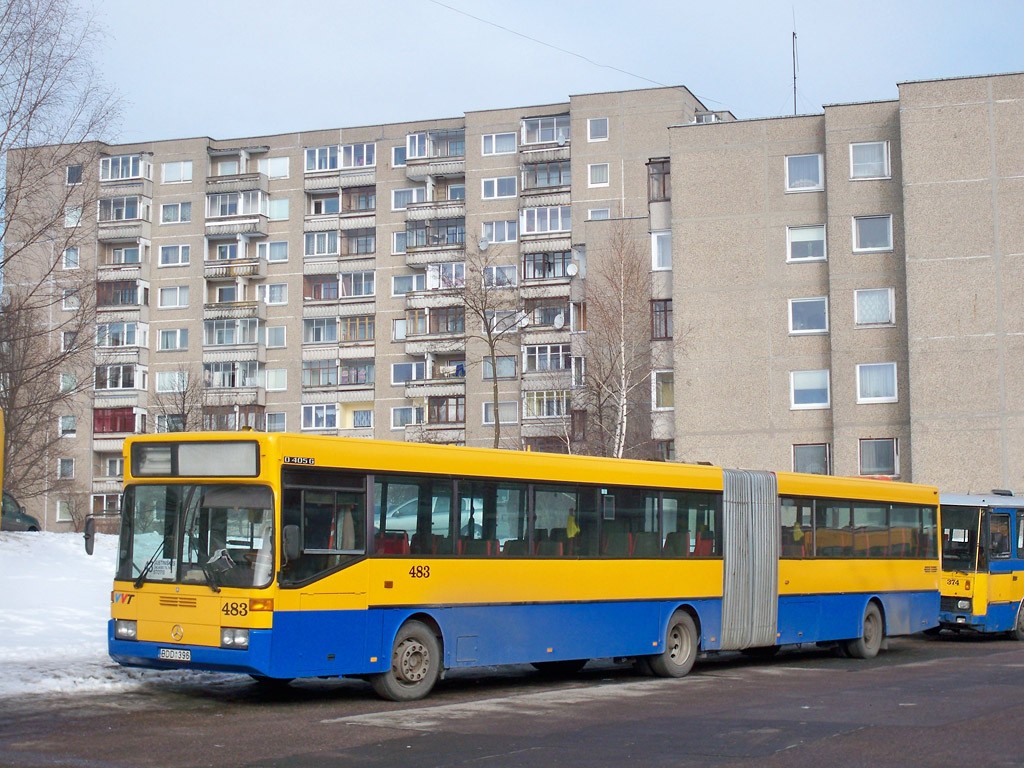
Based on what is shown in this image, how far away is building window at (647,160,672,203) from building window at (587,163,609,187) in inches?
685

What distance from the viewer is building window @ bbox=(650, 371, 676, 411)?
47031mm

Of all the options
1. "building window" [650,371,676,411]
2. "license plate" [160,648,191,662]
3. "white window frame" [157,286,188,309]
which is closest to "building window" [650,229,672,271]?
"building window" [650,371,676,411]

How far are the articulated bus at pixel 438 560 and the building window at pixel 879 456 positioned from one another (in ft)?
75.7

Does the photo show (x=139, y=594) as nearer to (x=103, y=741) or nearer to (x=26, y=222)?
(x=103, y=741)

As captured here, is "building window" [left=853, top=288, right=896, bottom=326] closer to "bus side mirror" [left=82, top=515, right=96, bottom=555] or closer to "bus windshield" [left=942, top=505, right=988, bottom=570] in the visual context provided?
"bus windshield" [left=942, top=505, right=988, bottom=570]

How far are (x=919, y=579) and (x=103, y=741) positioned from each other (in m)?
15.6

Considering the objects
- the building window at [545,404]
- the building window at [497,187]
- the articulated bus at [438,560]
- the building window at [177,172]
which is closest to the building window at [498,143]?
the building window at [497,187]

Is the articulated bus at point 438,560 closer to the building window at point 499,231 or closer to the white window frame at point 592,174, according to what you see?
the white window frame at point 592,174

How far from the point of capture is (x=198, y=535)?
12820 millimetres

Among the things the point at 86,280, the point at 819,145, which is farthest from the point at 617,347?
the point at 86,280

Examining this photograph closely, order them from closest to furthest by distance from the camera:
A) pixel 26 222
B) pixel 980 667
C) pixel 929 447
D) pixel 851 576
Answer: pixel 980 667
pixel 851 576
pixel 26 222
pixel 929 447

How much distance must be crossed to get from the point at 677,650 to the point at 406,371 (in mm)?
55222

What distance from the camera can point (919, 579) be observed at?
22172 mm

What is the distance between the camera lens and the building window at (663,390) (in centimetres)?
4703
